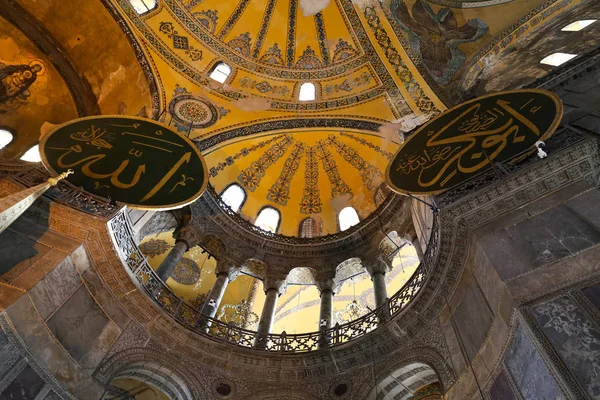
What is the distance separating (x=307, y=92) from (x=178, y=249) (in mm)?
5796

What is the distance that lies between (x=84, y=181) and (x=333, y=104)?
676cm

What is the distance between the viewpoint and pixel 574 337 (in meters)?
3.49

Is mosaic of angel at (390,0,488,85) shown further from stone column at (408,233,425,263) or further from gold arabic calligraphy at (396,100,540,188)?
stone column at (408,233,425,263)

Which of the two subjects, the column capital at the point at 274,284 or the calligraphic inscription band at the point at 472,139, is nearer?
the calligraphic inscription band at the point at 472,139

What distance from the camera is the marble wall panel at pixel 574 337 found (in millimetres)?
3199

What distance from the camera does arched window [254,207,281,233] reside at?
36.0 feet

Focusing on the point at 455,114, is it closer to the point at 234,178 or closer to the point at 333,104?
the point at 333,104

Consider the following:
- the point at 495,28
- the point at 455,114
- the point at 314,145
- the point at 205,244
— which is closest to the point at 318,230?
the point at 314,145

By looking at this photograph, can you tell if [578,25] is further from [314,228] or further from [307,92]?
[314,228]

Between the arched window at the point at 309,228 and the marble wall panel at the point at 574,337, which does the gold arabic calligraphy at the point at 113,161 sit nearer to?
the arched window at the point at 309,228

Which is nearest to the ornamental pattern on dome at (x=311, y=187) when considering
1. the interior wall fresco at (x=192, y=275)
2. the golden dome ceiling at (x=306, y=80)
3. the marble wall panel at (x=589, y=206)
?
the golden dome ceiling at (x=306, y=80)

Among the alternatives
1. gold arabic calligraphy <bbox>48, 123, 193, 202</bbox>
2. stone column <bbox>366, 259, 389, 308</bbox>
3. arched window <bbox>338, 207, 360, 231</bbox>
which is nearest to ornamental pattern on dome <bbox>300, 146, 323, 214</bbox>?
arched window <bbox>338, 207, 360, 231</bbox>

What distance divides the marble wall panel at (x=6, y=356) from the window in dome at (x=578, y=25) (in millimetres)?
12121

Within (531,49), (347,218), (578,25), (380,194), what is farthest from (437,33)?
(347,218)
